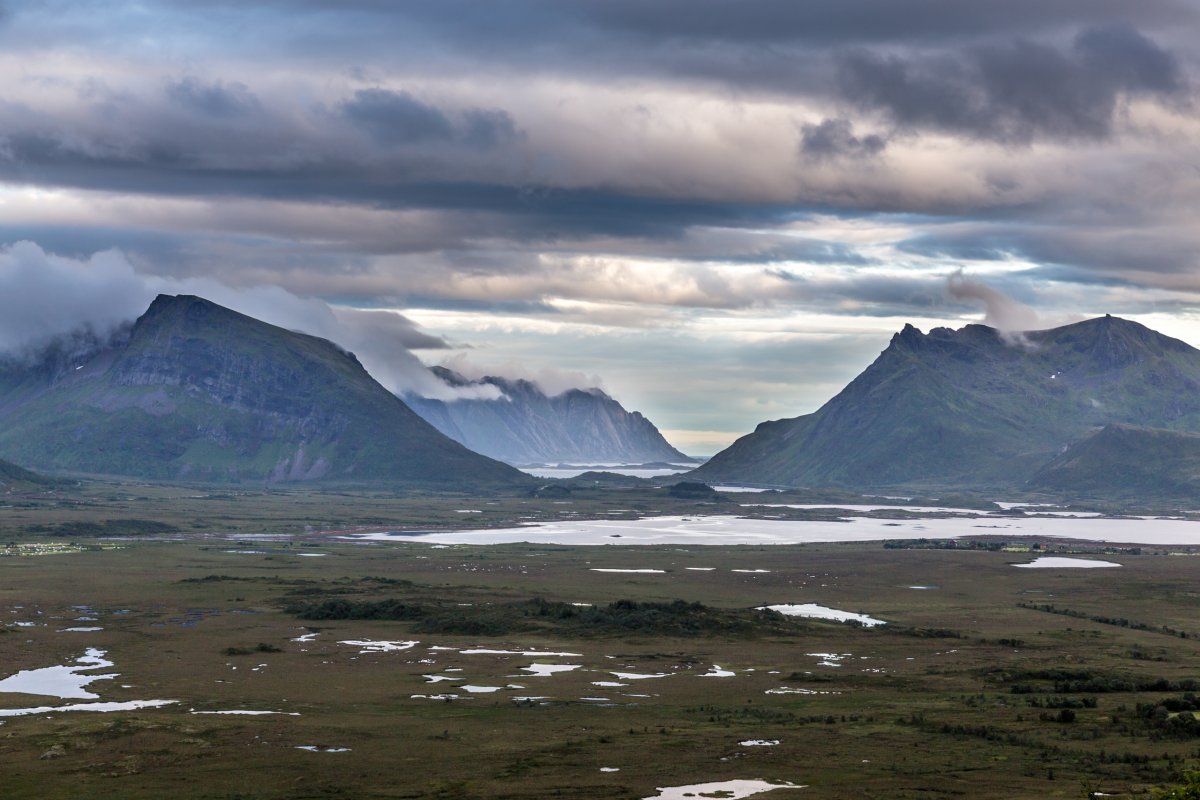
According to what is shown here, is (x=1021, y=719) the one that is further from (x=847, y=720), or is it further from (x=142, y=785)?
(x=142, y=785)

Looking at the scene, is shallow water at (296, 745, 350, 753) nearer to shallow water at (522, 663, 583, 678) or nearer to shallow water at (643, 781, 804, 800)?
shallow water at (643, 781, 804, 800)

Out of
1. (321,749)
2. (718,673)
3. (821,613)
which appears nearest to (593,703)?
(718,673)

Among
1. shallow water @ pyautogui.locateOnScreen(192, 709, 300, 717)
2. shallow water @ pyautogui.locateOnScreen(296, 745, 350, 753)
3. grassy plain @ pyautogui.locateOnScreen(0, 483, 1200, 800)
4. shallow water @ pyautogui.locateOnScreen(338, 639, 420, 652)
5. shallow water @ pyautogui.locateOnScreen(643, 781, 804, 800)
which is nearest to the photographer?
shallow water @ pyautogui.locateOnScreen(643, 781, 804, 800)

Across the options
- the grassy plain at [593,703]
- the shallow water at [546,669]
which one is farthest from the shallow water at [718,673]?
the shallow water at [546,669]

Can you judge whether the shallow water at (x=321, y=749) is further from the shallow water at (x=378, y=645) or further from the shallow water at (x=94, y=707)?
the shallow water at (x=378, y=645)

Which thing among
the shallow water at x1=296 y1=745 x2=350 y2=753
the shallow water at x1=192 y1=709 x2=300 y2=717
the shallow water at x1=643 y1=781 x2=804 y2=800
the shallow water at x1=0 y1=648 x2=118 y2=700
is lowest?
the shallow water at x1=643 y1=781 x2=804 y2=800

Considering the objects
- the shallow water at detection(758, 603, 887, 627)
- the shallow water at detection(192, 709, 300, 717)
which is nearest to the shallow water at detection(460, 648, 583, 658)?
the shallow water at detection(192, 709, 300, 717)

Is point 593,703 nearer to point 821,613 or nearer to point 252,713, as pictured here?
point 252,713

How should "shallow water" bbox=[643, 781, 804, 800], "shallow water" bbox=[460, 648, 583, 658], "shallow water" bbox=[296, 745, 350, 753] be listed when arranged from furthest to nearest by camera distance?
"shallow water" bbox=[460, 648, 583, 658]
"shallow water" bbox=[296, 745, 350, 753]
"shallow water" bbox=[643, 781, 804, 800]
